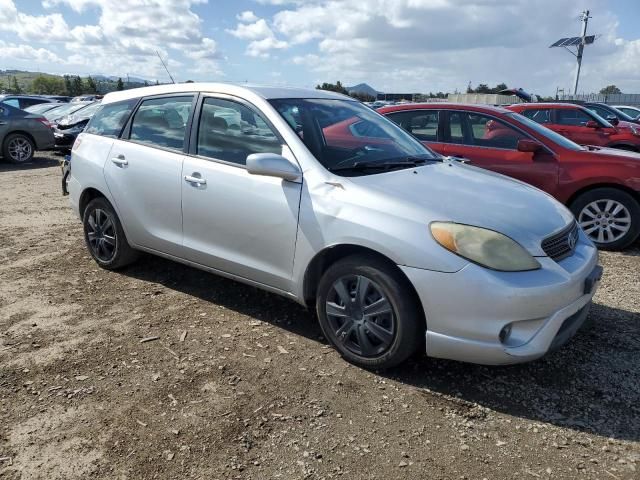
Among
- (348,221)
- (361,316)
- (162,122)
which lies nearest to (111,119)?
(162,122)

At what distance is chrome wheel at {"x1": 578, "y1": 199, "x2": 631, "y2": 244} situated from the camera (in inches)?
233

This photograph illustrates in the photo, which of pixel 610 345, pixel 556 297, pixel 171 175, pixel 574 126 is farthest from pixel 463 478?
pixel 574 126

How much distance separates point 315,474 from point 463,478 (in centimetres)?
68

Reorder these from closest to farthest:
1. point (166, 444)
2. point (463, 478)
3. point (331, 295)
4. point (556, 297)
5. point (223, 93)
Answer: point (463, 478) < point (166, 444) < point (556, 297) < point (331, 295) < point (223, 93)

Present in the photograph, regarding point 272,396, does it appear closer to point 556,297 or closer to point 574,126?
point 556,297

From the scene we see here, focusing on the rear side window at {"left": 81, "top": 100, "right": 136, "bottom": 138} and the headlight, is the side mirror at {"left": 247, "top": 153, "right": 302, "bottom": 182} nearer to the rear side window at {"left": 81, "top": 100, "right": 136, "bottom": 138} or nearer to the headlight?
the headlight

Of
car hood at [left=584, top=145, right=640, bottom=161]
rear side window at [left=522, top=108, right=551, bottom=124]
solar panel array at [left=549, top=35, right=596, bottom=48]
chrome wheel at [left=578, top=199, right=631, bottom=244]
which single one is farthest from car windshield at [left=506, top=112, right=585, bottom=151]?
solar panel array at [left=549, top=35, right=596, bottom=48]

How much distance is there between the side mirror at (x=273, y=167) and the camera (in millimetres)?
3361

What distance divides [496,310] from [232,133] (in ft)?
7.37

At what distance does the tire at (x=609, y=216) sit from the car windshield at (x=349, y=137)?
2782 mm

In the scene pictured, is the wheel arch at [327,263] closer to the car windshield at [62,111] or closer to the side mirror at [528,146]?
the side mirror at [528,146]

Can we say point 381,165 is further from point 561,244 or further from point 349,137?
point 561,244

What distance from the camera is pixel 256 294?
452 centimetres

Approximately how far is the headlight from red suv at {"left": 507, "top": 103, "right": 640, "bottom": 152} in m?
8.31
